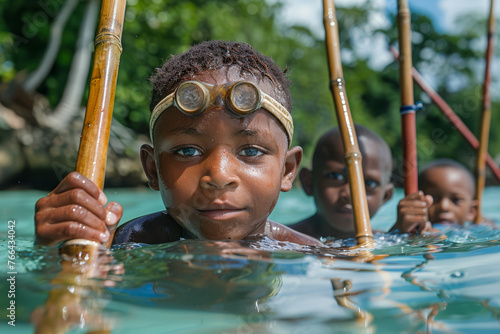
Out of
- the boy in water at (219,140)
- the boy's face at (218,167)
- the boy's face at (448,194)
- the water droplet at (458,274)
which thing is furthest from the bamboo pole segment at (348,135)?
the boy's face at (448,194)

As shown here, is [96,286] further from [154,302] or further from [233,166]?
[233,166]

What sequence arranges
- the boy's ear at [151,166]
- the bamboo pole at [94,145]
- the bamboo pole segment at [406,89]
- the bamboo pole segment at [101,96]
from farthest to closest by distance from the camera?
1. the bamboo pole segment at [406,89]
2. the boy's ear at [151,166]
3. the bamboo pole segment at [101,96]
4. the bamboo pole at [94,145]

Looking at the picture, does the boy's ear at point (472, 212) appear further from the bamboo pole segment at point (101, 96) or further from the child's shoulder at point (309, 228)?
the bamboo pole segment at point (101, 96)

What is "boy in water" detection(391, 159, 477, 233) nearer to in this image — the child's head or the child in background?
the child in background

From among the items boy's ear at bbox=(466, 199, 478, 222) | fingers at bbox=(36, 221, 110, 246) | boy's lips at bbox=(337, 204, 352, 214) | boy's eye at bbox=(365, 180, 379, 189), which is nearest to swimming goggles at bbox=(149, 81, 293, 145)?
fingers at bbox=(36, 221, 110, 246)

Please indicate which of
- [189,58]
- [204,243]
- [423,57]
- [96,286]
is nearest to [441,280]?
[204,243]

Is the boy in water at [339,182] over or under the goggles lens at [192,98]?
over

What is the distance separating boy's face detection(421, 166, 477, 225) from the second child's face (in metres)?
1.10

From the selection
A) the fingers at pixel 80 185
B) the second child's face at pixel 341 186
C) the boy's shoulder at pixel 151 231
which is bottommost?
the fingers at pixel 80 185

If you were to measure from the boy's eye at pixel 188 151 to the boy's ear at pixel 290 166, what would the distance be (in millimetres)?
636

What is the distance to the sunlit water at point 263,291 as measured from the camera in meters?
1.49

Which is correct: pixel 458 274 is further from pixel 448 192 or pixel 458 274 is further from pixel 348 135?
pixel 448 192

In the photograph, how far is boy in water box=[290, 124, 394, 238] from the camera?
13.4ft

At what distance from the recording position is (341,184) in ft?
13.6
